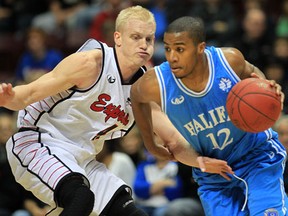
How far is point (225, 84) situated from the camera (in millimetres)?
5621

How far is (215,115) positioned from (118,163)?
11.6ft

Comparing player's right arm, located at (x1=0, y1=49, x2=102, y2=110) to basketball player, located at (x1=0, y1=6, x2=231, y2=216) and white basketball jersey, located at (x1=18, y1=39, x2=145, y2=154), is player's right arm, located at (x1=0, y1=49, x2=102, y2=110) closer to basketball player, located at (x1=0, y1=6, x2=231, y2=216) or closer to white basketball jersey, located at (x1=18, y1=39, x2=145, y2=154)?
basketball player, located at (x1=0, y1=6, x2=231, y2=216)

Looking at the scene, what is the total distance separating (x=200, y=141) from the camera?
5.82 meters

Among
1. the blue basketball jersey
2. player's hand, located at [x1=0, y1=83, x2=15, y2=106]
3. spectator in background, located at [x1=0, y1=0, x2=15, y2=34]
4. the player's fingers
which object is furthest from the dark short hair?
spectator in background, located at [x1=0, y1=0, x2=15, y2=34]

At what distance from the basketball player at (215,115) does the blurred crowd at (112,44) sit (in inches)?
72.7

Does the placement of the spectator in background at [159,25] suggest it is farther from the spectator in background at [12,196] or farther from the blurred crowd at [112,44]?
the spectator in background at [12,196]

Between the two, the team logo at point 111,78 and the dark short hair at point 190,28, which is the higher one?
the dark short hair at point 190,28

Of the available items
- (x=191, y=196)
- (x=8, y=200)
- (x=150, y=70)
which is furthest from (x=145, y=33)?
(x=8, y=200)

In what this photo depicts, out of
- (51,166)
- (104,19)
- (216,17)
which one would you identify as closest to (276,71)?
(216,17)

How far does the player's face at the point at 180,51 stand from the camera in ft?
18.0

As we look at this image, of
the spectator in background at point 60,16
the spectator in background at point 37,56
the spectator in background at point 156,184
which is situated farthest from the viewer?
the spectator in background at point 60,16

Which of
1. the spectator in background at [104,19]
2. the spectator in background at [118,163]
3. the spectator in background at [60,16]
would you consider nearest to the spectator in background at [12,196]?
the spectator in background at [118,163]

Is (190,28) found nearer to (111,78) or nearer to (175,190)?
(111,78)

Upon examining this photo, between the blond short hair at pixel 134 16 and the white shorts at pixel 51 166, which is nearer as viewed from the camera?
the white shorts at pixel 51 166
